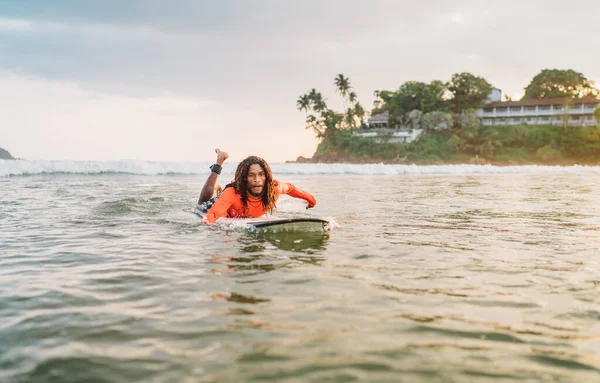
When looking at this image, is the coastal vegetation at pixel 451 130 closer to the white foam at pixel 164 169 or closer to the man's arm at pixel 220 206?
the white foam at pixel 164 169

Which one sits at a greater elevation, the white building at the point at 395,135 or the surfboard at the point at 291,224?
the white building at the point at 395,135

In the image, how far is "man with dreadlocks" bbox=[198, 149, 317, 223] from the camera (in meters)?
7.90

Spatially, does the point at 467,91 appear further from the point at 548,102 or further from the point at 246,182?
the point at 246,182

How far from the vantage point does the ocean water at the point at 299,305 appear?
103 inches

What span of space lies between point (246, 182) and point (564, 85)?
112m

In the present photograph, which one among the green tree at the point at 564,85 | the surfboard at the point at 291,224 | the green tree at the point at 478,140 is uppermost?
the green tree at the point at 564,85

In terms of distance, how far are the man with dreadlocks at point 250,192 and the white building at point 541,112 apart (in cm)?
9434

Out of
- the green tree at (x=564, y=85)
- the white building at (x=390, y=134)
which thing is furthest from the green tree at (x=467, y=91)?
the green tree at (x=564, y=85)

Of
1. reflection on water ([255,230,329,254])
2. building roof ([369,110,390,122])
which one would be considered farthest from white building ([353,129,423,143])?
reflection on water ([255,230,329,254])

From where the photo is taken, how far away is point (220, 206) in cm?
778

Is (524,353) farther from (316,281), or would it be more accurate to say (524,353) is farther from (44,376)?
(44,376)

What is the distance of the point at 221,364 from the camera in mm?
2598

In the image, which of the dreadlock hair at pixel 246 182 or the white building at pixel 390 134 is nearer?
the dreadlock hair at pixel 246 182

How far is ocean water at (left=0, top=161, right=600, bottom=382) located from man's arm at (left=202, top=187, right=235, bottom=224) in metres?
0.24
